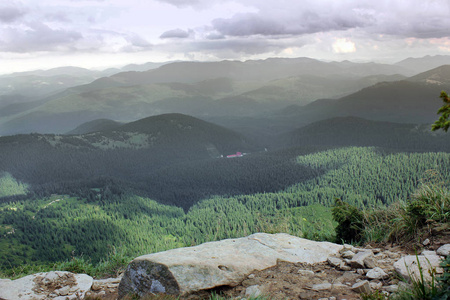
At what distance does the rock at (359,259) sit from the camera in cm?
1110

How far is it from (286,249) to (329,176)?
531ft

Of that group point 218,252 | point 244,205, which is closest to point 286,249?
point 218,252

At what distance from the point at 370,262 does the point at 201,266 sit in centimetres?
584

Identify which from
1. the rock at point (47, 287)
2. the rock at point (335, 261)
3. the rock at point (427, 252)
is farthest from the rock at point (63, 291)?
the rock at point (427, 252)

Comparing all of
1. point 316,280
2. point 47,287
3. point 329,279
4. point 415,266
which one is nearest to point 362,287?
point 329,279

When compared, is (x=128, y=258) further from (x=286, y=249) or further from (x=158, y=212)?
(x=158, y=212)

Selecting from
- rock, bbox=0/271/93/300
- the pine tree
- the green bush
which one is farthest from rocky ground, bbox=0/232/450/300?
the pine tree

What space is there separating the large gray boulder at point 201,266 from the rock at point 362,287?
9.05 ft

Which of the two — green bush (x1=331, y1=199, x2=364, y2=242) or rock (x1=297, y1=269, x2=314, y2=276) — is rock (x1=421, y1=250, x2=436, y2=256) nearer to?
rock (x1=297, y1=269, x2=314, y2=276)

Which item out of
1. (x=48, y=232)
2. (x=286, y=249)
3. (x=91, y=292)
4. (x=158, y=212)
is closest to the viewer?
(x=91, y=292)

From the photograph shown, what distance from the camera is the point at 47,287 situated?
41.1 feet

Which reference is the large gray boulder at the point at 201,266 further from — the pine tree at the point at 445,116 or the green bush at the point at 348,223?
the pine tree at the point at 445,116

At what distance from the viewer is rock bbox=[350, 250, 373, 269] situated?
Answer: 11.1 metres

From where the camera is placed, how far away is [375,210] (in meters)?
16.5
